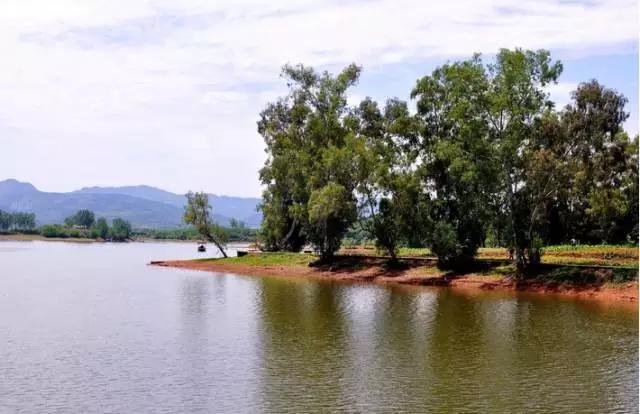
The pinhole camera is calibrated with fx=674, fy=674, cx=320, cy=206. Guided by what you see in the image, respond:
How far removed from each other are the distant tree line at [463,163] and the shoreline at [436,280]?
112 inches

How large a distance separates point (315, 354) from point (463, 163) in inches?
1339

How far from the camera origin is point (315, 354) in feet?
101

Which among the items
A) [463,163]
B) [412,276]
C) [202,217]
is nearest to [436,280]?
[412,276]

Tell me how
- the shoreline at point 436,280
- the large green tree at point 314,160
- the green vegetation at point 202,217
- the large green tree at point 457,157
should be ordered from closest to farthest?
the shoreline at point 436,280 < the large green tree at point 457,157 < the large green tree at point 314,160 < the green vegetation at point 202,217

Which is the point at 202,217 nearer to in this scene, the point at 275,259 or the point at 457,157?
the point at 275,259

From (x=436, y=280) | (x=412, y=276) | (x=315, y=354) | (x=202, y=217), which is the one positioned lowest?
(x=315, y=354)

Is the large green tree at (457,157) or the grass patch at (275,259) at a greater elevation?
the large green tree at (457,157)

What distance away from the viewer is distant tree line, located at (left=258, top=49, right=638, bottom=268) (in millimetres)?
58688

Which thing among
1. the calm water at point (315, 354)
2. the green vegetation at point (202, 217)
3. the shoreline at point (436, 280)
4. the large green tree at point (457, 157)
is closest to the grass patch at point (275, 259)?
the shoreline at point (436, 280)

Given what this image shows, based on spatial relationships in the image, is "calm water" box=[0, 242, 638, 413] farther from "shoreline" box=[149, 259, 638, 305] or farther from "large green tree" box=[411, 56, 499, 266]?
"large green tree" box=[411, 56, 499, 266]

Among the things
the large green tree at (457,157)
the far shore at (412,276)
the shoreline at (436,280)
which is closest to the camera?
the shoreline at (436,280)

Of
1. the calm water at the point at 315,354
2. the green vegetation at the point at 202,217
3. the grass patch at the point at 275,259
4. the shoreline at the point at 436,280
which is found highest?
the green vegetation at the point at 202,217

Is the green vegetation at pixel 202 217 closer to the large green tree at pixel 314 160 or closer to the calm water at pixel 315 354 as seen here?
the large green tree at pixel 314 160

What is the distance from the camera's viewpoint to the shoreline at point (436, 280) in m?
53.1
